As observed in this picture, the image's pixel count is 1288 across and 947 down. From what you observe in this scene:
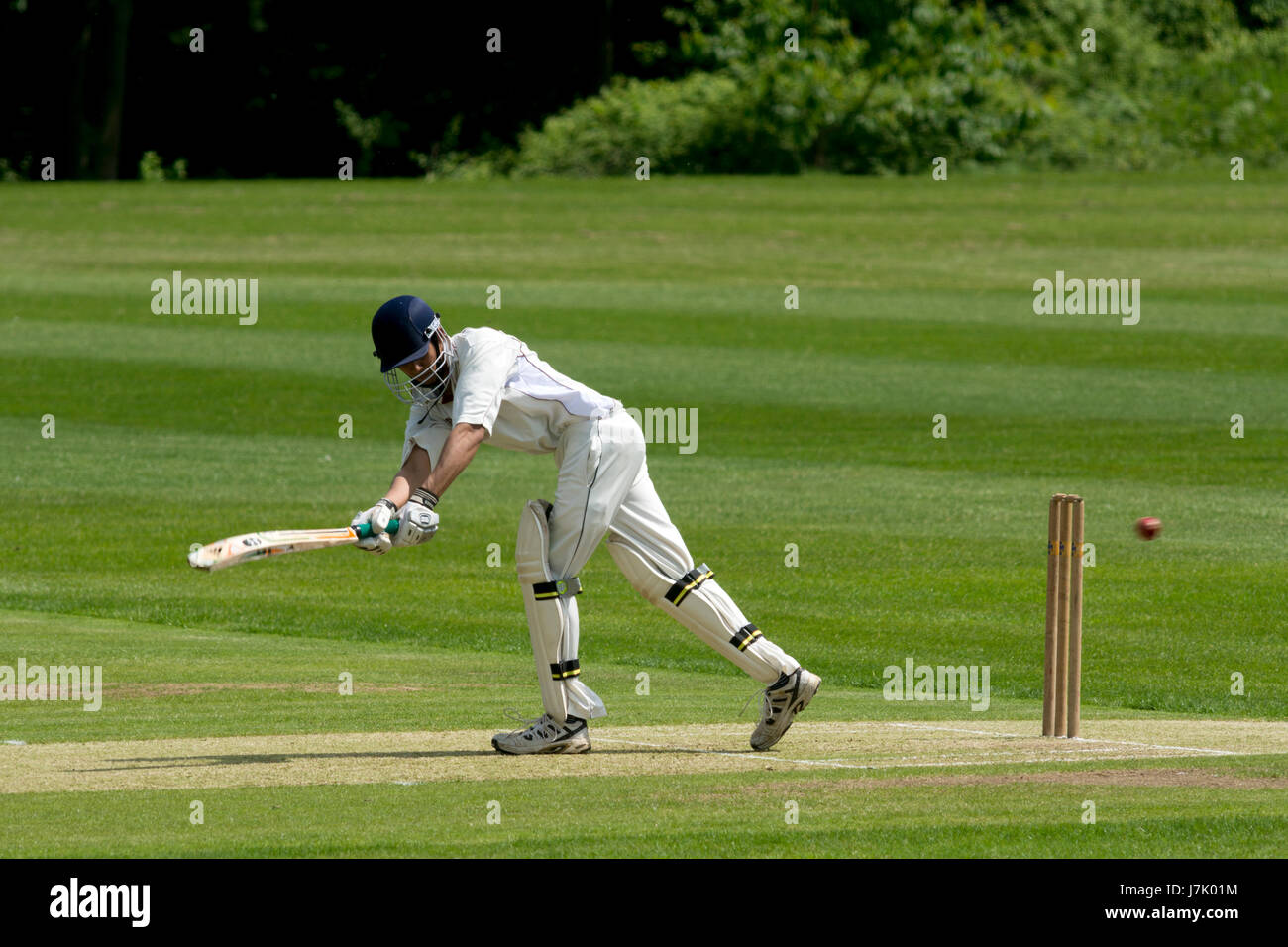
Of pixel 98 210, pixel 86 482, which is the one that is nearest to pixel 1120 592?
pixel 86 482

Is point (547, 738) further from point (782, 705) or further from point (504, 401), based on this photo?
point (504, 401)

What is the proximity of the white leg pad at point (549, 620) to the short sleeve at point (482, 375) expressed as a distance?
1.58 feet

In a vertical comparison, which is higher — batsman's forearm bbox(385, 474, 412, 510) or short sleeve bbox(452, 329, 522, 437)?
short sleeve bbox(452, 329, 522, 437)

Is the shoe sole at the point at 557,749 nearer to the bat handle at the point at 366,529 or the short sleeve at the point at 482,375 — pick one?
the bat handle at the point at 366,529

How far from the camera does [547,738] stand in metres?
9.27

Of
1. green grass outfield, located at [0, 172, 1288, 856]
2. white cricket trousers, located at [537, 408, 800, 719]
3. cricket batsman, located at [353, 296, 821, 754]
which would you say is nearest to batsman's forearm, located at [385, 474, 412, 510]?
cricket batsman, located at [353, 296, 821, 754]

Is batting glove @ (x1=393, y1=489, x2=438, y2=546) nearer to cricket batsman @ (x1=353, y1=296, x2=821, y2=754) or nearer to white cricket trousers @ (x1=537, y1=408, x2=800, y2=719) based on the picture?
cricket batsman @ (x1=353, y1=296, x2=821, y2=754)

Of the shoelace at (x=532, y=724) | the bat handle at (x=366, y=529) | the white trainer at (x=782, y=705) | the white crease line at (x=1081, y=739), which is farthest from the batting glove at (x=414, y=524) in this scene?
the white crease line at (x=1081, y=739)

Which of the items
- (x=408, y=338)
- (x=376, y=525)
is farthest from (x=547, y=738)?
(x=408, y=338)

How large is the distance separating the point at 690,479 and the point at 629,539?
13.3 m

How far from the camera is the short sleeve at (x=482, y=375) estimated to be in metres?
8.77

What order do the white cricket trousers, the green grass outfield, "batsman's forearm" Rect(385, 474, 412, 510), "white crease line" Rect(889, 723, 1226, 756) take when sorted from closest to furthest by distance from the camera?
the green grass outfield
"batsman's forearm" Rect(385, 474, 412, 510)
the white cricket trousers
"white crease line" Rect(889, 723, 1226, 756)

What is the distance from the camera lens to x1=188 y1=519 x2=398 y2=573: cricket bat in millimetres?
8219

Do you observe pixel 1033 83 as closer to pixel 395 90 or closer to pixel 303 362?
pixel 395 90
